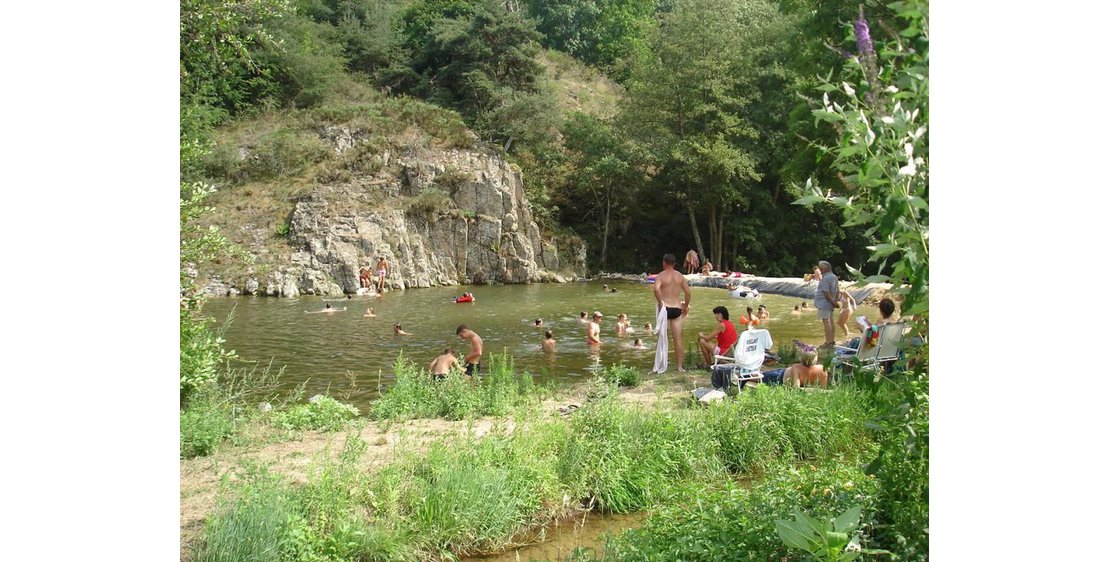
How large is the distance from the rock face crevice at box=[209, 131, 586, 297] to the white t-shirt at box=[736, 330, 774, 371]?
68.8 ft

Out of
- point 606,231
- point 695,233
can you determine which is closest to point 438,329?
point 606,231

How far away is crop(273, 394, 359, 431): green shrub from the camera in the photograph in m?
7.54

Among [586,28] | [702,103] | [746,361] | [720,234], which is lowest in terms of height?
[746,361]

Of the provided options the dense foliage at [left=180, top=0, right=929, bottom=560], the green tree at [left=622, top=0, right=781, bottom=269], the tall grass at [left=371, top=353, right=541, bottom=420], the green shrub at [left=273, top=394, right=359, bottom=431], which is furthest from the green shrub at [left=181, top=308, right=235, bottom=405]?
the green tree at [left=622, top=0, right=781, bottom=269]

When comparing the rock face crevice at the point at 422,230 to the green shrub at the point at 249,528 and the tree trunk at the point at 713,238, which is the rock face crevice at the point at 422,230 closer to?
the tree trunk at the point at 713,238

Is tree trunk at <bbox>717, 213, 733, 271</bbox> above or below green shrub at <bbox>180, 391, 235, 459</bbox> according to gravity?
above

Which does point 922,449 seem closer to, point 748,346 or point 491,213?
point 748,346

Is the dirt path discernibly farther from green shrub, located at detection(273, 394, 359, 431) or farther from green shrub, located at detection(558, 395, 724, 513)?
green shrub, located at detection(558, 395, 724, 513)

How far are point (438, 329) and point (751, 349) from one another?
33.3 ft

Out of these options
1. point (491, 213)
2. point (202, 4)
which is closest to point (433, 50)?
point (491, 213)

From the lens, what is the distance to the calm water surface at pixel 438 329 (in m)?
12.5

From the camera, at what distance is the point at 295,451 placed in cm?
652

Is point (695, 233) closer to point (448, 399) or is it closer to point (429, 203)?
point (429, 203)

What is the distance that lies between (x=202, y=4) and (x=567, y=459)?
5.49 m
